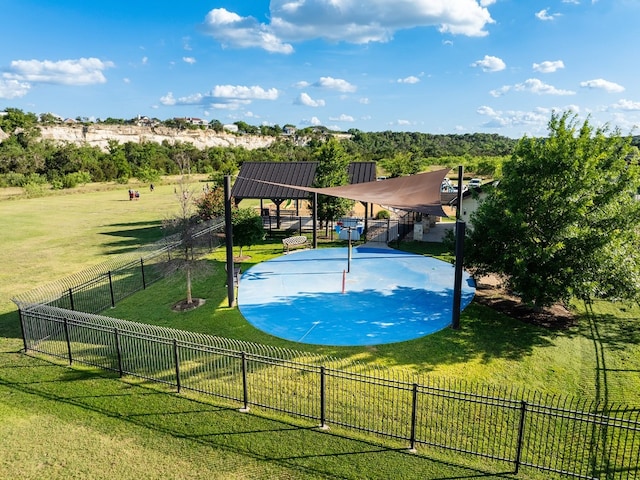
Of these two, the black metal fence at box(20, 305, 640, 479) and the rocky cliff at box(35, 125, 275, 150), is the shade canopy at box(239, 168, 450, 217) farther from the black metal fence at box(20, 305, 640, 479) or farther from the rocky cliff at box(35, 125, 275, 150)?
the rocky cliff at box(35, 125, 275, 150)

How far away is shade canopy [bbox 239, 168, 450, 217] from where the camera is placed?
54.4 feet

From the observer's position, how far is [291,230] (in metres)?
32.2

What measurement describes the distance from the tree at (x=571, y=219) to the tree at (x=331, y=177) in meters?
15.0

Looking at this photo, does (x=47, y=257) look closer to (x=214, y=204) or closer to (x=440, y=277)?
(x=214, y=204)

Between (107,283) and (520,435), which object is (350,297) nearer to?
(520,435)

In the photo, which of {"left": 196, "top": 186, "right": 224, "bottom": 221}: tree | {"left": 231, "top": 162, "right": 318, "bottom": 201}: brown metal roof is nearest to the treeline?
{"left": 231, "top": 162, "right": 318, "bottom": 201}: brown metal roof

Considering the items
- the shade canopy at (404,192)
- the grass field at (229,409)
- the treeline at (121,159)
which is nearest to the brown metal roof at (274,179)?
the shade canopy at (404,192)

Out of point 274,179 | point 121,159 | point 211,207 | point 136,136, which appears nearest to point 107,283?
point 211,207

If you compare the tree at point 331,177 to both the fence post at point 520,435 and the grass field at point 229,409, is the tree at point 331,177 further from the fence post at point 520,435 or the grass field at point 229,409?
the fence post at point 520,435

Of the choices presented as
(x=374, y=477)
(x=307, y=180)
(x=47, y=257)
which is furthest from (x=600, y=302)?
(x=47, y=257)

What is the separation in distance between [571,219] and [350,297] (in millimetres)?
8928

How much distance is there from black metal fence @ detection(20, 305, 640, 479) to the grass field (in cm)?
51

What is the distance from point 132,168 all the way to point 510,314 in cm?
8691

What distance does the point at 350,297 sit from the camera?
18.5 metres
